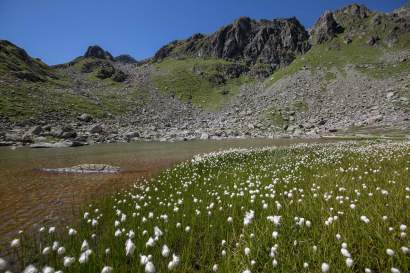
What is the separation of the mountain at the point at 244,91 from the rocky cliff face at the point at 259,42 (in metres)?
0.76

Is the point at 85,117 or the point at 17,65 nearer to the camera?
the point at 85,117

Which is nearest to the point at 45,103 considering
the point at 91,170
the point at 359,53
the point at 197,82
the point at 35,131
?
the point at 35,131

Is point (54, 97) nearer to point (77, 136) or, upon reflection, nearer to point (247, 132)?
point (77, 136)

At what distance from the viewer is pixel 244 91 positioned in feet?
413

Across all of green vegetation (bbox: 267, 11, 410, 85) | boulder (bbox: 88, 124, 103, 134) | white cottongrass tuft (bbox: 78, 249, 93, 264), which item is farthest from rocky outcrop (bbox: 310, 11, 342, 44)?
white cottongrass tuft (bbox: 78, 249, 93, 264)

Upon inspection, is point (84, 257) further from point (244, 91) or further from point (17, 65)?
point (244, 91)

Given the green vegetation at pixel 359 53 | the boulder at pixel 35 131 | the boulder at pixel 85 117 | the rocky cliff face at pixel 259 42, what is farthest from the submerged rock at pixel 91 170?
the rocky cliff face at pixel 259 42

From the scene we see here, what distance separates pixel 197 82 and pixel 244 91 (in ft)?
94.5

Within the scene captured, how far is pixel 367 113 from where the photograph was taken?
63.5m

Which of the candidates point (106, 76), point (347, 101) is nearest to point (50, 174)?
point (347, 101)

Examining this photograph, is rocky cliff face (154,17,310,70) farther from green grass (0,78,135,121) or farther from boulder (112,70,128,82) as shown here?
green grass (0,78,135,121)

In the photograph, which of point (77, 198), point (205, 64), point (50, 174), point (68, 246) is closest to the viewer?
point (68, 246)

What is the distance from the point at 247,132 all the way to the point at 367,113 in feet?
96.5

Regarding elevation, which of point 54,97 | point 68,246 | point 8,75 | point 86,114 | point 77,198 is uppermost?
point 8,75
